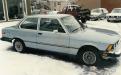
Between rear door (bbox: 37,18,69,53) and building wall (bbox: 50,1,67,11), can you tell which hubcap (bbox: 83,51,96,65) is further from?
building wall (bbox: 50,1,67,11)

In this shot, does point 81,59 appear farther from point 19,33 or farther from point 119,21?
point 119,21

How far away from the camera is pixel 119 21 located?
24.2 metres

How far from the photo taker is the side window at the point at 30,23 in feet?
30.6

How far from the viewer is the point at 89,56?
26.2 feet

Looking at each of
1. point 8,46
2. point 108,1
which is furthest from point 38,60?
point 108,1

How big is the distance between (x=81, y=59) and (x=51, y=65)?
0.99 metres

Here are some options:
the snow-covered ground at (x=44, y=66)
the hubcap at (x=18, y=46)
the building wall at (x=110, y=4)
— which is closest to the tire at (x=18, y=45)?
the hubcap at (x=18, y=46)

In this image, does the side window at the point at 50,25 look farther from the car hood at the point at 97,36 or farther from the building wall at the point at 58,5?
the building wall at the point at 58,5

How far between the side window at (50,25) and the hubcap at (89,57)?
1147mm

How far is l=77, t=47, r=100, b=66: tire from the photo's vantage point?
7863 millimetres

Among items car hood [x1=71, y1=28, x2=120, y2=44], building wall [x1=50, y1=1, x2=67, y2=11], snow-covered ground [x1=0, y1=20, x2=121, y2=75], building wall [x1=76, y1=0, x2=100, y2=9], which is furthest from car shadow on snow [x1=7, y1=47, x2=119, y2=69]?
building wall [x1=50, y1=1, x2=67, y2=11]

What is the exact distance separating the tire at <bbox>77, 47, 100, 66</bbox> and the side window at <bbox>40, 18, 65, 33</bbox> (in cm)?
103

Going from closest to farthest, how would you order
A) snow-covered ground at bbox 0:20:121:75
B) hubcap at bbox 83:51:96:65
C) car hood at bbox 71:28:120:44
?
snow-covered ground at bbox 0:20:121:75 → car hood at bbox 71:28:120:44 → hubcap at bbox 83:51:96:65

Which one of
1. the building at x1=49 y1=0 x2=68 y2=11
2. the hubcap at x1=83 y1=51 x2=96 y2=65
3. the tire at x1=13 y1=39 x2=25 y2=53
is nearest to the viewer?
the hubcap at x1=83 y1=51 x2=96 y2=65
